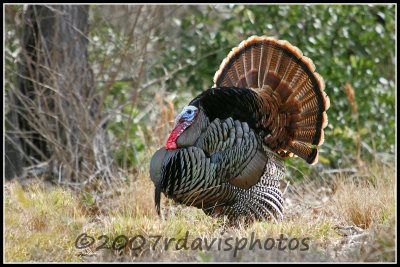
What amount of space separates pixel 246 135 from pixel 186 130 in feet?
1.75

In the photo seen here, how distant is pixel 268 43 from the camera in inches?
182

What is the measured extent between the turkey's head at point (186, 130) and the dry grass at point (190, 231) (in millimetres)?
615

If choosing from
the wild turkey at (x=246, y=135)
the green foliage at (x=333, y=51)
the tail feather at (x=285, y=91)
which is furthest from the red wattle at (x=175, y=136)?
the green foliage at (x=333, y=51)

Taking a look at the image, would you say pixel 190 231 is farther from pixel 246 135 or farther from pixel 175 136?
pixel 246 135

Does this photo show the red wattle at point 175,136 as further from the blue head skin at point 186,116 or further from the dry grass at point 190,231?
the dry grass at point 190,231

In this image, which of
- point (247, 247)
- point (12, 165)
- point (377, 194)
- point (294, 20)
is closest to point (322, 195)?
point (377, 194)

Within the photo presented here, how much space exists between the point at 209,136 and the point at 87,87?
2.75 m

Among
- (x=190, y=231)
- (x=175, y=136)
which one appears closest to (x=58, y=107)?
(x=175, y=136)

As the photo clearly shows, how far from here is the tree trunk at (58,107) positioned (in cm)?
578

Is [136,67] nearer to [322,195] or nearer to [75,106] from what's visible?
[75,106]

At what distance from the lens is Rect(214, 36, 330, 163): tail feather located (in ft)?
14.9

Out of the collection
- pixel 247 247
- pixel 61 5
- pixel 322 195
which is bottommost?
pixel 322 195

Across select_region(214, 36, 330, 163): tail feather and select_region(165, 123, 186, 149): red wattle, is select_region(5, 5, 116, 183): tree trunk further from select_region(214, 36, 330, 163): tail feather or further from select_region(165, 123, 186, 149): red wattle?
select_region(214, 36, 330, 163): tail feather

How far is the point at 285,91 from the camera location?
4676 millimetres
